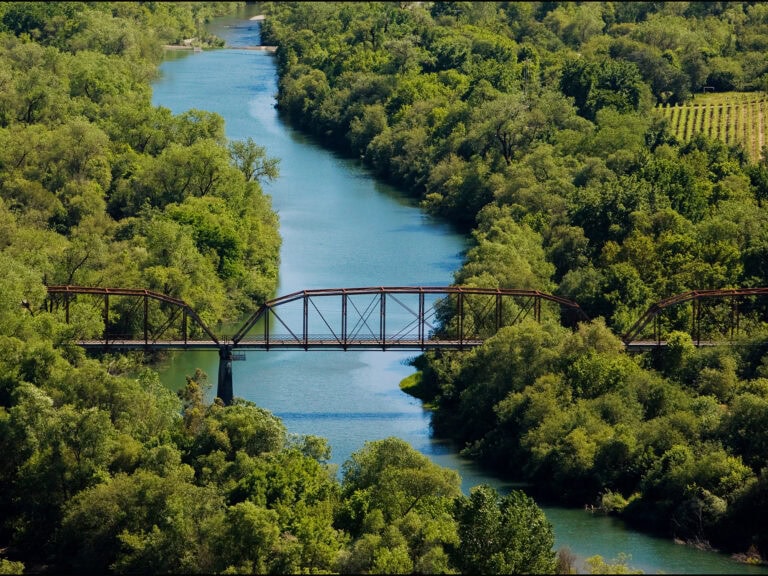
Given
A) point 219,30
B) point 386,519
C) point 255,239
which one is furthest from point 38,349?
point 219,30

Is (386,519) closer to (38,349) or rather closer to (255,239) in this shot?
(38,349)

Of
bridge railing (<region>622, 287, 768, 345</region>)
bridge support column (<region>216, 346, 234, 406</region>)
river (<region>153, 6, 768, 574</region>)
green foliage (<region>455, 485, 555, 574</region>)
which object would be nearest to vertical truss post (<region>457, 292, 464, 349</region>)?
river (<region>153, 6, 768, 574</region>)

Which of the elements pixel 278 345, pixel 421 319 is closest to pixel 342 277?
pixel 421 319

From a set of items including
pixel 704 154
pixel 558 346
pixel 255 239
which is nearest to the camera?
pixel 558 346

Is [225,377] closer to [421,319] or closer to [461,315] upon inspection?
[421,319]

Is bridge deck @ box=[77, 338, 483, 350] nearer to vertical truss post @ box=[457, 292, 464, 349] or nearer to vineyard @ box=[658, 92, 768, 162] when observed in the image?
vertical truss post @ box=[457, 292, 464, 349]

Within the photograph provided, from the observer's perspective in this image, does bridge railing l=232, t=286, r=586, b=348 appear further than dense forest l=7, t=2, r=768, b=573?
Yes

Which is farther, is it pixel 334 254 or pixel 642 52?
pixel 642 52
